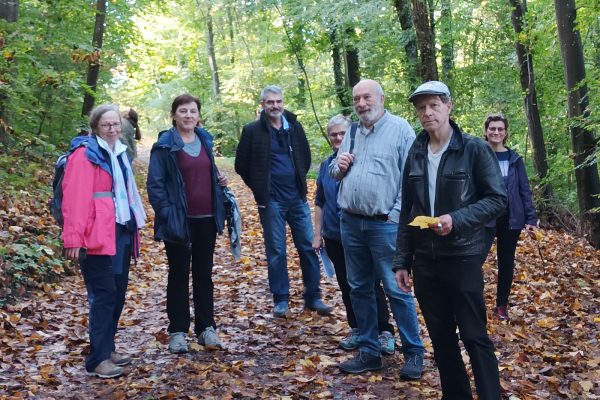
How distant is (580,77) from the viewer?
10.4m

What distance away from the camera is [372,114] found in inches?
194

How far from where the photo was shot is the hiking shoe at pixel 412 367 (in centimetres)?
491

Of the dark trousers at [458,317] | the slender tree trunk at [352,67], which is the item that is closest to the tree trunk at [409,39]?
the slender tree trunk at [352,67]

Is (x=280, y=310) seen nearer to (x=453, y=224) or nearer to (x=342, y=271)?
(x=342, y=271)

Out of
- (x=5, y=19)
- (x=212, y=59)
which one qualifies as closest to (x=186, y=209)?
(x=5, y=19)

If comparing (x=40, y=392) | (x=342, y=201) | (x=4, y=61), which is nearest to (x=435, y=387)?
(x=342, y=201)

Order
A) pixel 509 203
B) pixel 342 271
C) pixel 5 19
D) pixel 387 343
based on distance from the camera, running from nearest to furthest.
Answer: pixel 387 343 < pixel 342 271 < pixel 509 203 < pixel 5 19

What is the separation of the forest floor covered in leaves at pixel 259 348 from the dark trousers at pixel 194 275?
0.28m

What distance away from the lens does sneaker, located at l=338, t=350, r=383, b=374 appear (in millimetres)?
5133

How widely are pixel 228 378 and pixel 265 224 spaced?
2327 mm

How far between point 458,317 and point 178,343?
3.00 m

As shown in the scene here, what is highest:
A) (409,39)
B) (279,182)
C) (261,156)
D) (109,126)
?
(409,39)

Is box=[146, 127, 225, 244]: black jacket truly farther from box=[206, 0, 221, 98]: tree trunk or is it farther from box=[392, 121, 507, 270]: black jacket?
box=[206, 0, 221, 98]: tree trunk

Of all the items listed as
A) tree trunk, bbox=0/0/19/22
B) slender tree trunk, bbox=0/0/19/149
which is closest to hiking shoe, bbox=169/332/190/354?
slender tree trunk, bbox=0/0/19/149
